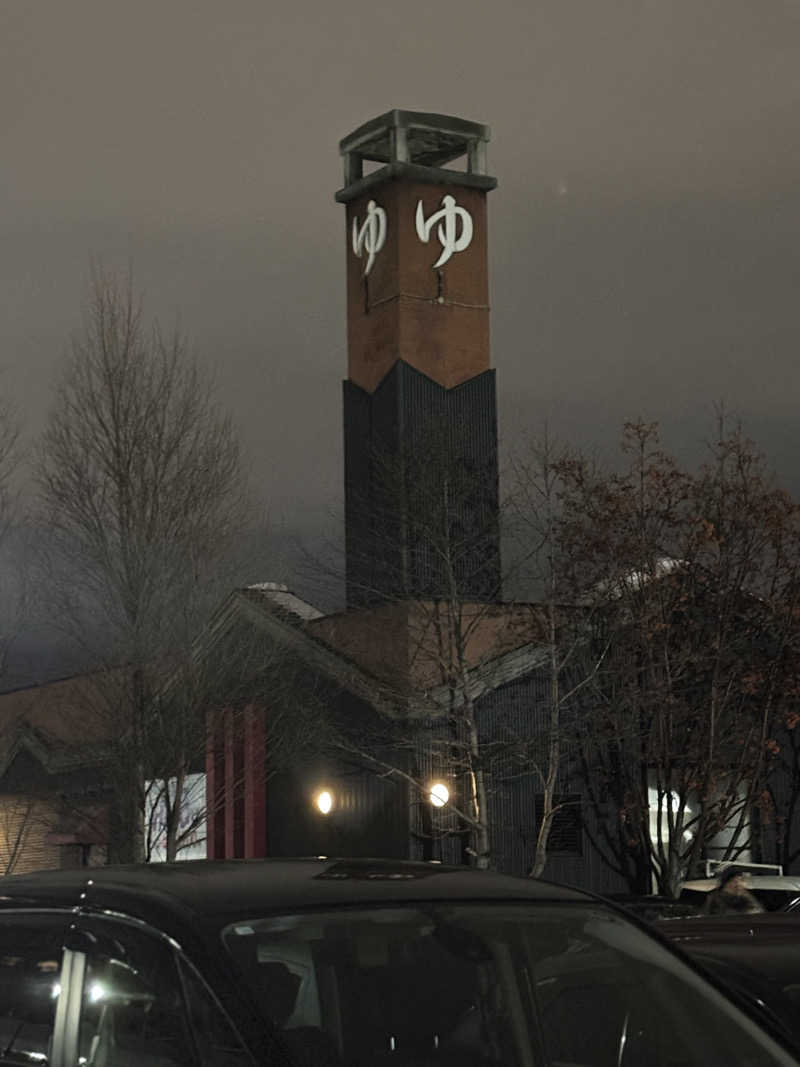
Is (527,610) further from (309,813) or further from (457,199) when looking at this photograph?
(457,199)

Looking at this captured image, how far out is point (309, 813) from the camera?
3114 cm

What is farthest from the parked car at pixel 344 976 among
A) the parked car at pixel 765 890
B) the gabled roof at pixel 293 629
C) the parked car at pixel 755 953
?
the gabled roof at pixel 293 629

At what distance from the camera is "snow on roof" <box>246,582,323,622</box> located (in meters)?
31.3

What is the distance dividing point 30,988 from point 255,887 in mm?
599

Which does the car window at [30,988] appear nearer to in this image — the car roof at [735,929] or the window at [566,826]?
the car roof at [735,929]

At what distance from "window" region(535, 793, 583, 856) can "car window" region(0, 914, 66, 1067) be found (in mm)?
25568

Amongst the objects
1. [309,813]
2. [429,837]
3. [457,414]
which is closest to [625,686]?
[429,837]

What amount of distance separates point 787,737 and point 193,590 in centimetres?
1088

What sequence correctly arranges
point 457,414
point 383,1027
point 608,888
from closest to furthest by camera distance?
point 383,1027
point 608,888
point 457,414

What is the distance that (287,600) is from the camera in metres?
31.9

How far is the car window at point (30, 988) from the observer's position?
3.89m

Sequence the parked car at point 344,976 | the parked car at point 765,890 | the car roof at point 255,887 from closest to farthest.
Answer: the parked car at point 344,976, the car roof at point 255,887, the parked car at point 765,890

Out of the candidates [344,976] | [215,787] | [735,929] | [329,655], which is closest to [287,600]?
[329,655]

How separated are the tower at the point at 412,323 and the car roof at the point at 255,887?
2636cm
